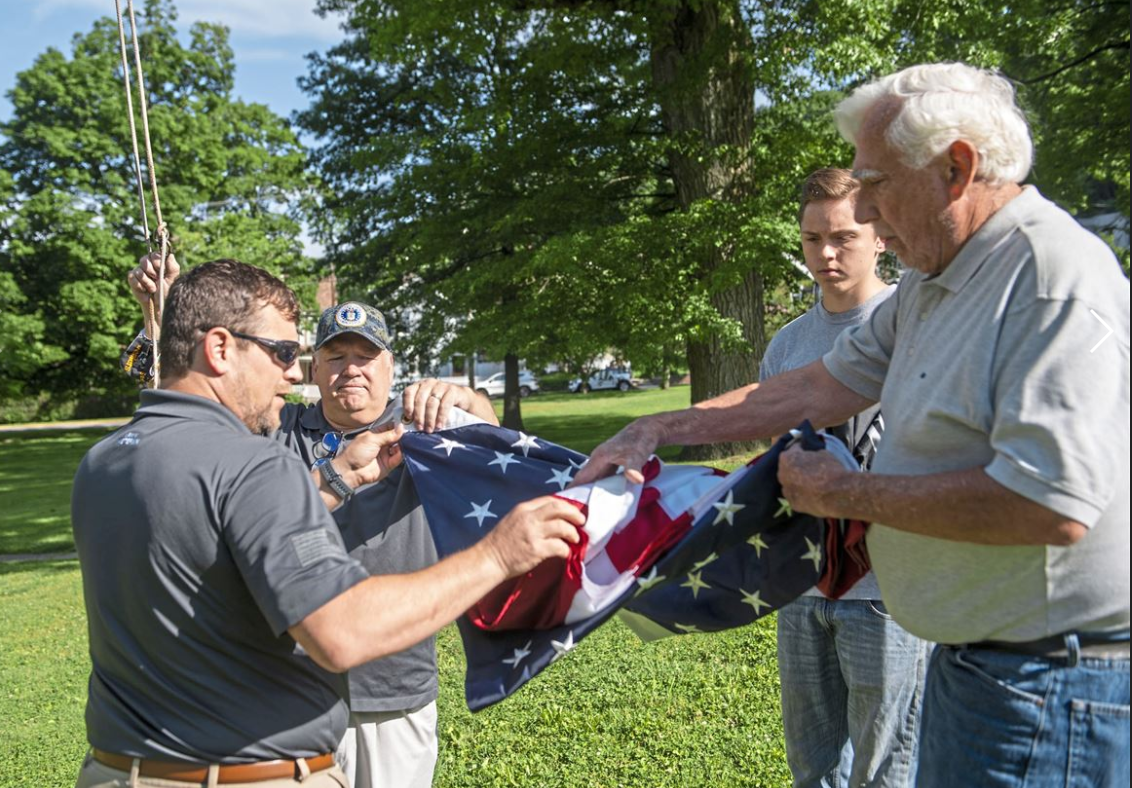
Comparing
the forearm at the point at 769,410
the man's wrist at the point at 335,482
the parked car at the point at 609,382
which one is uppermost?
the forearm at the point at 769,410

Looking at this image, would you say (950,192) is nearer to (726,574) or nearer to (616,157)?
(726,574)

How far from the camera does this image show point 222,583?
8.22 ft

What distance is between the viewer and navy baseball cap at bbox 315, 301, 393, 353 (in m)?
4.12

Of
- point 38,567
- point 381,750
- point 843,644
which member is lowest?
point 38,567

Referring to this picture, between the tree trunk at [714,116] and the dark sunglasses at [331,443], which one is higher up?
the tree trunk at [714,116]

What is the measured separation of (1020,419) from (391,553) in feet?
8.07

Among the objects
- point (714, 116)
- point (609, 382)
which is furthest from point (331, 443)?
point (609, 382)

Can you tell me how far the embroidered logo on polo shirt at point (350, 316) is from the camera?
412cm

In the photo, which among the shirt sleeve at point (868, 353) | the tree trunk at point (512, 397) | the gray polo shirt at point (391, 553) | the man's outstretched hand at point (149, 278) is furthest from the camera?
the tree trunk at point (512, 397)

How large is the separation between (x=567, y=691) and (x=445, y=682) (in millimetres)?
1043

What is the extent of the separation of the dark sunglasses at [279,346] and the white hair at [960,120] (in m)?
1.82

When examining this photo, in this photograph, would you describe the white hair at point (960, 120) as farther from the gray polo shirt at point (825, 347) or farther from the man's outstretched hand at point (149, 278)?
the man's outstretched hand at point (149, 278)

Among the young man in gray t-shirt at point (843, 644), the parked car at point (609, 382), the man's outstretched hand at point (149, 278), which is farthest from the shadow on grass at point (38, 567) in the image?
the parked car at point (609, 382)

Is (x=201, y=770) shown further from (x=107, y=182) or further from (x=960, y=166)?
(x=107, y=182)
